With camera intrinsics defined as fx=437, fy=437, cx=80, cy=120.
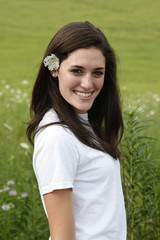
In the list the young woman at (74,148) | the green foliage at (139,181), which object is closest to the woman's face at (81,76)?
the young woman at (74,148)

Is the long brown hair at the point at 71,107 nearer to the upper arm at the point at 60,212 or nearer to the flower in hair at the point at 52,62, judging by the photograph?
the flower in hair at the point at 52,62

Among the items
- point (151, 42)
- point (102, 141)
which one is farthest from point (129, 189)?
point (151, 42)

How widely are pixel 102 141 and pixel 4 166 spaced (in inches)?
73.4

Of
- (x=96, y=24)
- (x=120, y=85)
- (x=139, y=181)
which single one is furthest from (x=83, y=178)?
(x=96, y=24)

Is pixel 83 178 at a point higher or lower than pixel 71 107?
lower

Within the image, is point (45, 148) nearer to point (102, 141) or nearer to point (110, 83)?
point (102, 141)

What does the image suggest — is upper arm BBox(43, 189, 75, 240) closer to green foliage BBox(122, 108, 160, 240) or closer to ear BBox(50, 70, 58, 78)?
ear BBox(50, 70, 58, 78)

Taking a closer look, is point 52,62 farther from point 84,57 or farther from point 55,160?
point 55,160

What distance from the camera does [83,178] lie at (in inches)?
59.6

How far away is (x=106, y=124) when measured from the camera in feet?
6.49

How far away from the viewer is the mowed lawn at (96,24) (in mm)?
12320

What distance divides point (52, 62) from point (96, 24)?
55.1ft

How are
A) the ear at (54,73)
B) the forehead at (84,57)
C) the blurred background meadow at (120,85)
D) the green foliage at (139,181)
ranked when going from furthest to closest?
the blurred background meadow at (120,85)
the green foliage at (139,181)
the ear at (54,73)
the forehead at (84,57)

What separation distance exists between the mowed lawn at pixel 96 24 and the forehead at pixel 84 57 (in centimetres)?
807
